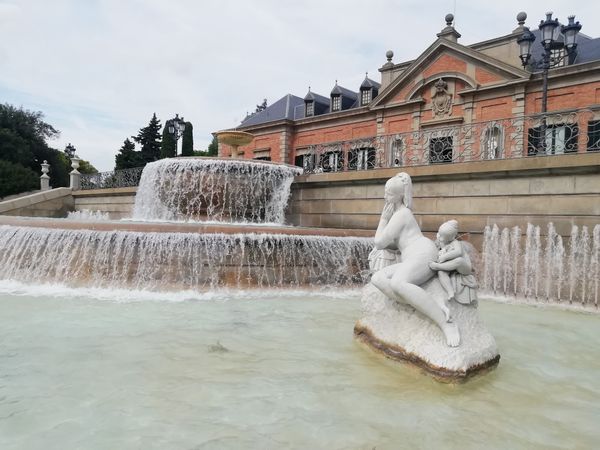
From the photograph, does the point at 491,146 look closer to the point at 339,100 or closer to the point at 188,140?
the point at 339,100

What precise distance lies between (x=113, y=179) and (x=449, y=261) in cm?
2244

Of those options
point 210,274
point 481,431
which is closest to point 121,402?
point 481,431

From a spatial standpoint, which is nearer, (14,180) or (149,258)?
(149,258)

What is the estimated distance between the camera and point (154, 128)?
45.0 meters

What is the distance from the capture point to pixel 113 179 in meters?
22.8

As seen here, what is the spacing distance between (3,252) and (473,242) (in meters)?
9.42

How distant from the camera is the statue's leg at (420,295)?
3379 millimetres

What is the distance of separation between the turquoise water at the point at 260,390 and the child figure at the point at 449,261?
0.76 metres

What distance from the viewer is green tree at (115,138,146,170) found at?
1660 inches

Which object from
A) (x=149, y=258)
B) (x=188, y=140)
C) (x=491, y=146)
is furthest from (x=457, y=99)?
(x=188, y=140)

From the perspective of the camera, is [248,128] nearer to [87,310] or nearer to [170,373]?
[87,310]

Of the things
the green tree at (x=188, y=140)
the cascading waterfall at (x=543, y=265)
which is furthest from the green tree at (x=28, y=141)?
the cascading waterfall at (x=543, y=265)

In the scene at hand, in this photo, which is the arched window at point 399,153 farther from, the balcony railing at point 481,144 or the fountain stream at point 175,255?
the fountain stream at point 175,255

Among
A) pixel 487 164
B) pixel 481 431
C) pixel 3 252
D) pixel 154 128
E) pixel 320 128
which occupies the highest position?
pixel 154 128
